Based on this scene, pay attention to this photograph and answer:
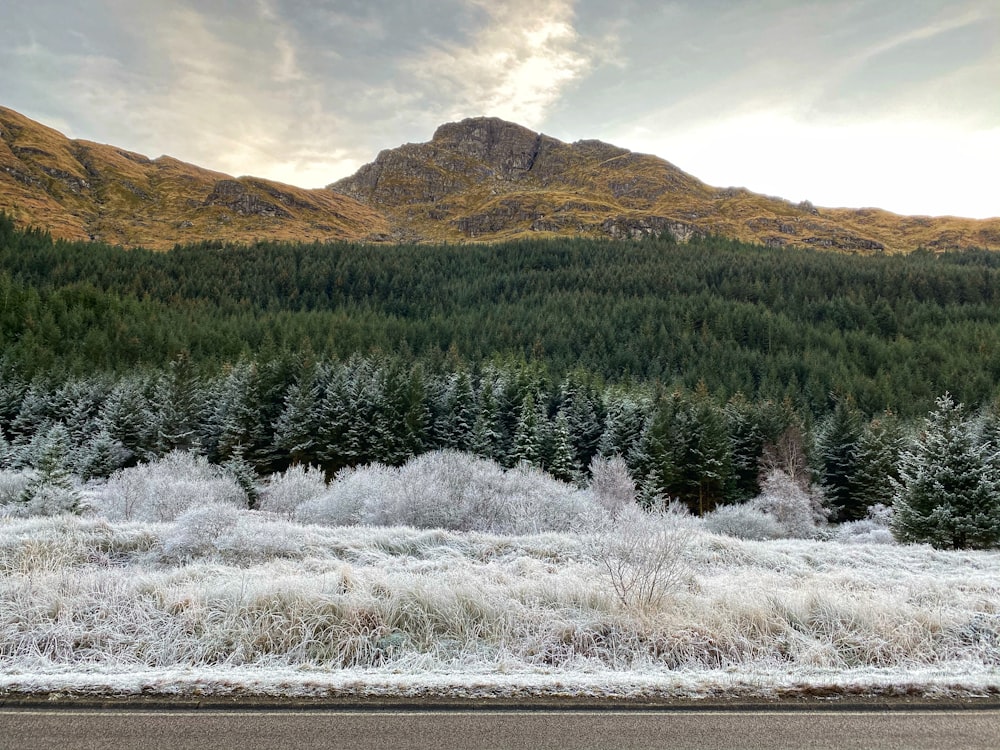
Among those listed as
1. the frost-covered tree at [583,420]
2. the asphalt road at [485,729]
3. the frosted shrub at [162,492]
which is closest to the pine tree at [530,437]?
the frost-covered tree at [583,420]

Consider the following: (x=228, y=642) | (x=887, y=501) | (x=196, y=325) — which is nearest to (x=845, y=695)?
(x=228, y=642)

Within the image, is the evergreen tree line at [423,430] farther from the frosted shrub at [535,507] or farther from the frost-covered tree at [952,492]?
the frost-covered tree at [952,492]

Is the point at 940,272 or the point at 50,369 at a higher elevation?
the point at 940,272

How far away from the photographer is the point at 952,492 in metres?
24.4

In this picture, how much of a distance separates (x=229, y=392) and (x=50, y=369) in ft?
81.5

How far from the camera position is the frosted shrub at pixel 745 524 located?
34500 millimetres

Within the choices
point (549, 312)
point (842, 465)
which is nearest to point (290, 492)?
point (842, 465)

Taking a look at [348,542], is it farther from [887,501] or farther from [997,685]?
[887,501]

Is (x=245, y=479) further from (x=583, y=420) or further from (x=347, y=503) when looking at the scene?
(x=583, y=420)

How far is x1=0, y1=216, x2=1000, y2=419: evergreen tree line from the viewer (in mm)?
81188

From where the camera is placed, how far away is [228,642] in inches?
259

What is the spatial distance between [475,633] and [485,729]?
7.04ft

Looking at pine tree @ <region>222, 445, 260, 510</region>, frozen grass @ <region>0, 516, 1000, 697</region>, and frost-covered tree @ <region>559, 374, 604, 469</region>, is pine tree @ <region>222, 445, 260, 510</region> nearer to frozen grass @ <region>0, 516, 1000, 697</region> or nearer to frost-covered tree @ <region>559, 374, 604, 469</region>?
frost-covered tree @ <region>559, 374, 604, 469</region>

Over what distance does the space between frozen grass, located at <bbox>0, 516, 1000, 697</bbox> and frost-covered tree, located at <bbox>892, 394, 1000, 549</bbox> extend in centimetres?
1866
